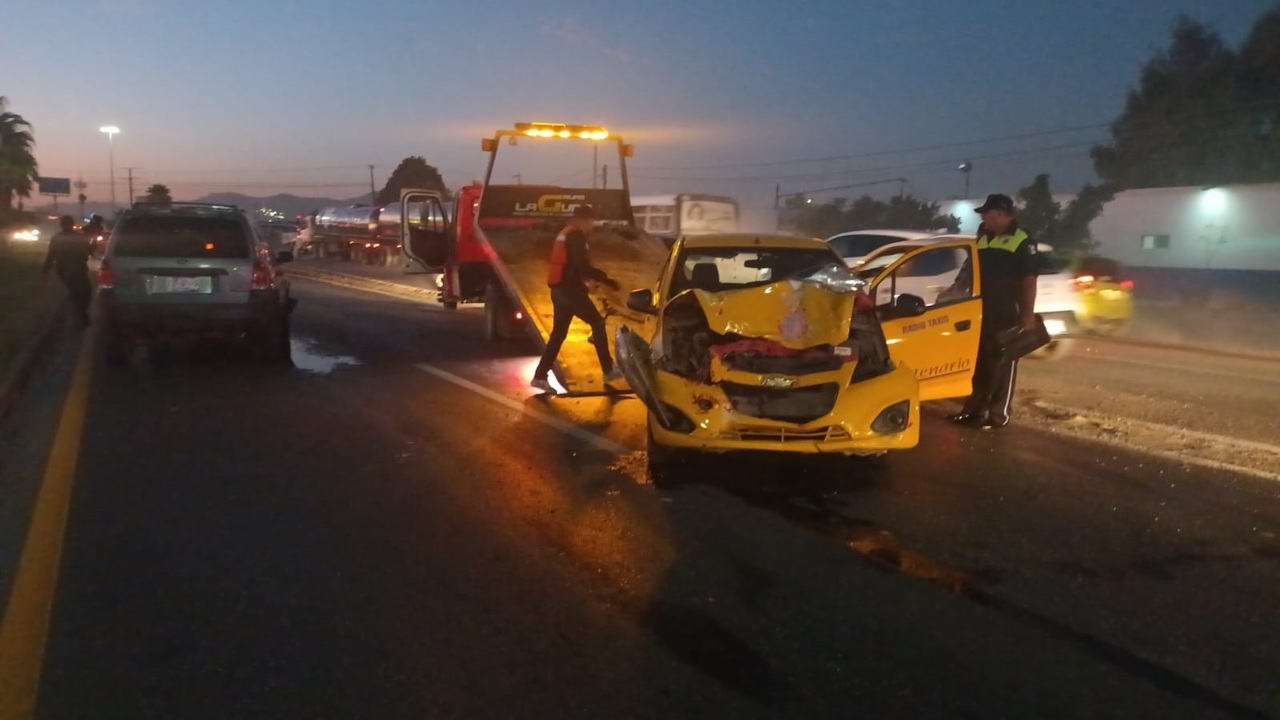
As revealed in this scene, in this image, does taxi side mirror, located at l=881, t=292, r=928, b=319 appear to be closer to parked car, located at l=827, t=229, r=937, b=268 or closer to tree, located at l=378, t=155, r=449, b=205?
parked car, located at l=827, t=229, r=937, b=268

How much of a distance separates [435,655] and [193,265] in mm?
8806

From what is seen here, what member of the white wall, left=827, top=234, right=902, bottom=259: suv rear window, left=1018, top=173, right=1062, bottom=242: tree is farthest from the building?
left=827, top=234, right=902, bottom=259: suv rear window

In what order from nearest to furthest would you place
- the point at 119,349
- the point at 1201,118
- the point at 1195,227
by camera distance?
the point at 119,349
the point at 1195,227
the point at 1201,118

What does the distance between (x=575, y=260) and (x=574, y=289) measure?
0.27 metres

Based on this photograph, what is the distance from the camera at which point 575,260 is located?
10.6 m

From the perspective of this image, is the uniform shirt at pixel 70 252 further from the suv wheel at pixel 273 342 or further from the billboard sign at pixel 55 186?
the billboard sign at pixel 55 186

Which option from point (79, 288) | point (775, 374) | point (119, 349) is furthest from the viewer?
point (79, 288)

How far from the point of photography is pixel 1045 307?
512 inches

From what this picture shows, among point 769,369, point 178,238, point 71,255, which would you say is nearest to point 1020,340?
point 769,369

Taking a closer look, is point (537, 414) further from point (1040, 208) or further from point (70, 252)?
point (1040, 208)

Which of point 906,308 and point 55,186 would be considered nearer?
point 906,308

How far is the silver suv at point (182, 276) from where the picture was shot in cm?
1213

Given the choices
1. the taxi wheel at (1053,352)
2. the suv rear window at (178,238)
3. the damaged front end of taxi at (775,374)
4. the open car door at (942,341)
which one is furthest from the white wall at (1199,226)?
the damaged front end of taxi at (775,374)

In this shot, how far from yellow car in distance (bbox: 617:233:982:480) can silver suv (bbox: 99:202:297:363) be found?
5.73 metres
